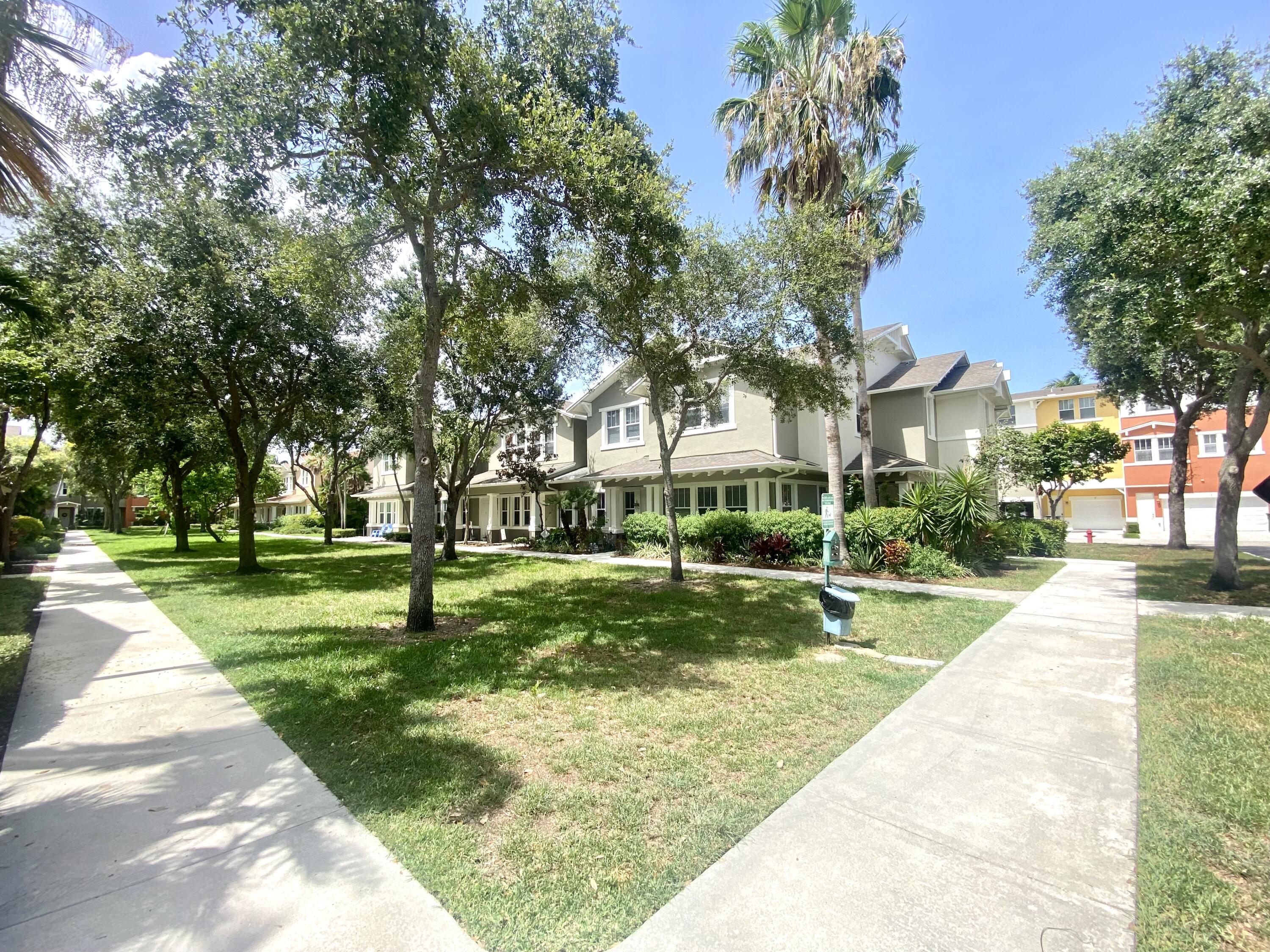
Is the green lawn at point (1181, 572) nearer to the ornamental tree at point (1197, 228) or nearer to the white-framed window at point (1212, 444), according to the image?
the ornamental tree at point (1197, 228)

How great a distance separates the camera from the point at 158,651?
296 inches

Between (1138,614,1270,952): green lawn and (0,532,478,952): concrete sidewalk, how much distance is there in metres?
3.36

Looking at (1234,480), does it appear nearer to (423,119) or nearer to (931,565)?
(931,565)

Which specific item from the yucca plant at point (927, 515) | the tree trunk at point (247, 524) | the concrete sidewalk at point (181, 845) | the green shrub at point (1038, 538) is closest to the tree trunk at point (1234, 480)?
the yucca plant at point (927, 515)

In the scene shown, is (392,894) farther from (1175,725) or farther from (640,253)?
(640,253)

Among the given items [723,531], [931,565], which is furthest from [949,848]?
[723,531]

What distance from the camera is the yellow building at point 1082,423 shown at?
3534 centimetres

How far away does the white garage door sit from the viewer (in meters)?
36.0

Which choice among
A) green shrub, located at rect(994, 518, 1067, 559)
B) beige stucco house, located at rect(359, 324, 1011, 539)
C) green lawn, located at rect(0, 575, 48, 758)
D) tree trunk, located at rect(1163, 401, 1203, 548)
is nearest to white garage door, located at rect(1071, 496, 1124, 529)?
tree trunk, located at rect(1163, 401, 1203, 548)

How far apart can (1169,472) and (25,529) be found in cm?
6163

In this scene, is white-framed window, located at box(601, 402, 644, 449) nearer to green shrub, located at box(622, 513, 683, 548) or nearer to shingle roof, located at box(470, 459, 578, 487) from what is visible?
shingle roof, located at box(470, 459, 578, 487)

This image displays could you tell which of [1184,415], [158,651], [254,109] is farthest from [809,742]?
[1184,415]

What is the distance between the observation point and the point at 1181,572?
14117 millimetres

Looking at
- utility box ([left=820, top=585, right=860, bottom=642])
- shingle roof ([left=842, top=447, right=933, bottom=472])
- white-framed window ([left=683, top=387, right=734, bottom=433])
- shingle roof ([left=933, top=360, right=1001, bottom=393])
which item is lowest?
utility box ([left=820, top=585, right=860, bottom=642])
